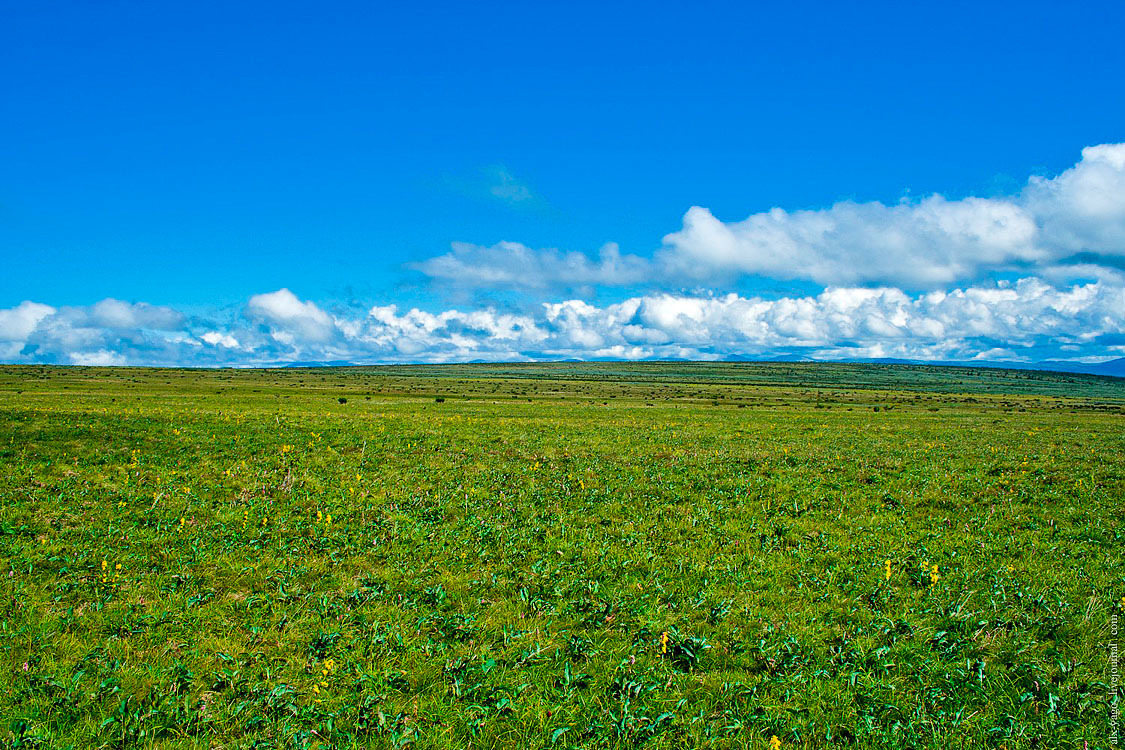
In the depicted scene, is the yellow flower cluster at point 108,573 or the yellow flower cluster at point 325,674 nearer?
the yellow flower cluster at point 325,674

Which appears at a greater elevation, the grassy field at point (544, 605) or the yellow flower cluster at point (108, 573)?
the yellow flower cluster at point (108, 573)

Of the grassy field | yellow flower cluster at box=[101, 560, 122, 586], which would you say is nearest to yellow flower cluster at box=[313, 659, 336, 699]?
the grassy field

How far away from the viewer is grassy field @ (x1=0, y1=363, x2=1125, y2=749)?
6.52m

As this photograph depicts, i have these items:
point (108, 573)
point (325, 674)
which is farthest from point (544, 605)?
point (108, 573)

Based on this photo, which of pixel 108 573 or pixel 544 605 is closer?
pixel 544 605

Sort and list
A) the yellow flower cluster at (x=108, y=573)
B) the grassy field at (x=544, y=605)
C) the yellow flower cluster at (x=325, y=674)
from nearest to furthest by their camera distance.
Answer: the grassy field at (x=544, y=605) → the yellow flower cluster at (x=325, y=674) → the yellow flower cluster at (x=108, y=573)

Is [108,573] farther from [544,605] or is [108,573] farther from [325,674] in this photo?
[544,605]

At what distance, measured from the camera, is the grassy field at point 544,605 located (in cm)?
652

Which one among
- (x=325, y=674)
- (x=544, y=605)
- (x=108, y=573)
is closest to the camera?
(x=325, y=674)

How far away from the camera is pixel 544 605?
955cm

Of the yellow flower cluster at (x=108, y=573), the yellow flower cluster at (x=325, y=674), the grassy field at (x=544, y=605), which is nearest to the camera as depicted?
the grassy field at (x=544, y=605)

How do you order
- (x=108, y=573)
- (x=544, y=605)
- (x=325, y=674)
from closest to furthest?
(x=325, y=674) → (x=544, y=605) → (x=108, y=573)

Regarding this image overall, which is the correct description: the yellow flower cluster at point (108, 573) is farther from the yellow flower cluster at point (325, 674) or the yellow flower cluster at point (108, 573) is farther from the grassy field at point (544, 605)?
the yellow flower cluster at point (325, 674)

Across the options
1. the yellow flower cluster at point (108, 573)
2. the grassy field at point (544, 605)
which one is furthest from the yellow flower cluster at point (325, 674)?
the yellow flower cluster at point (108, 573)
